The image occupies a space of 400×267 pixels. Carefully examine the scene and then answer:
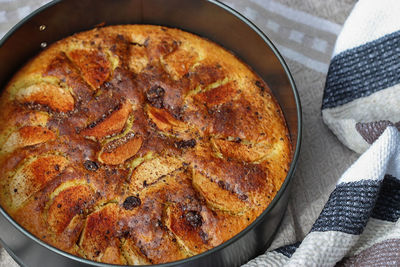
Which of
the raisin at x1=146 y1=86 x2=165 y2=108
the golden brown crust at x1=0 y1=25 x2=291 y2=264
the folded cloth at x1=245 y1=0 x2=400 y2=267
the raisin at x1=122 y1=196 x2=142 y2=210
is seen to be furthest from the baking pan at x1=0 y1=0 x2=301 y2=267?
the raisin at x1=146 y1=86 x2=165 y2=108

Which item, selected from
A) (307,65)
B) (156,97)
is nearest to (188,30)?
(156,97)

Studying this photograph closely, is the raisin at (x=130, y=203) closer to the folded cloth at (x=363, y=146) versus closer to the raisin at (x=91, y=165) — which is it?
the raisin at (x=91, y=165)

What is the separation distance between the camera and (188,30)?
2.72 meters

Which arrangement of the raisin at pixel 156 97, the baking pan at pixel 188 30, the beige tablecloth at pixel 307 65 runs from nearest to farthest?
the baking pan at pixel 188 30, the raisin at pixel 156 97, the beige tablecloth at pixel 307 65

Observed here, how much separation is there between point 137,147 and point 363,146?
3.42 feet

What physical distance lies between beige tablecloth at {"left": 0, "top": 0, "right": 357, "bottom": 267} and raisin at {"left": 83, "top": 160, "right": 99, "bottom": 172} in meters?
0.83

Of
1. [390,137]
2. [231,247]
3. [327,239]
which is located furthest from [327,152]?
[231,247]

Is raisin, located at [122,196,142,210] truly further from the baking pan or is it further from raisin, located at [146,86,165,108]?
raisin, located at [146,86,165,108]

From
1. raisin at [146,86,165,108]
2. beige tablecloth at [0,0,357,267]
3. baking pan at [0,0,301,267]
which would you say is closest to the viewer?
baking pan at [0,0,301,267]

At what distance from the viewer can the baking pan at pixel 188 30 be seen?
213 centimetres

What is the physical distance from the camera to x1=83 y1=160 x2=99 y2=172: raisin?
221 centimetres

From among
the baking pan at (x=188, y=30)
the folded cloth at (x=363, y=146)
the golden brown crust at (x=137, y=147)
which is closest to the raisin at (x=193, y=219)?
the golden brown crust at (x=137, y=147)

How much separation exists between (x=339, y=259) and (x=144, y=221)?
0.76m

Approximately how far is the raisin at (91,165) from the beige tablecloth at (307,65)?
83 cm
